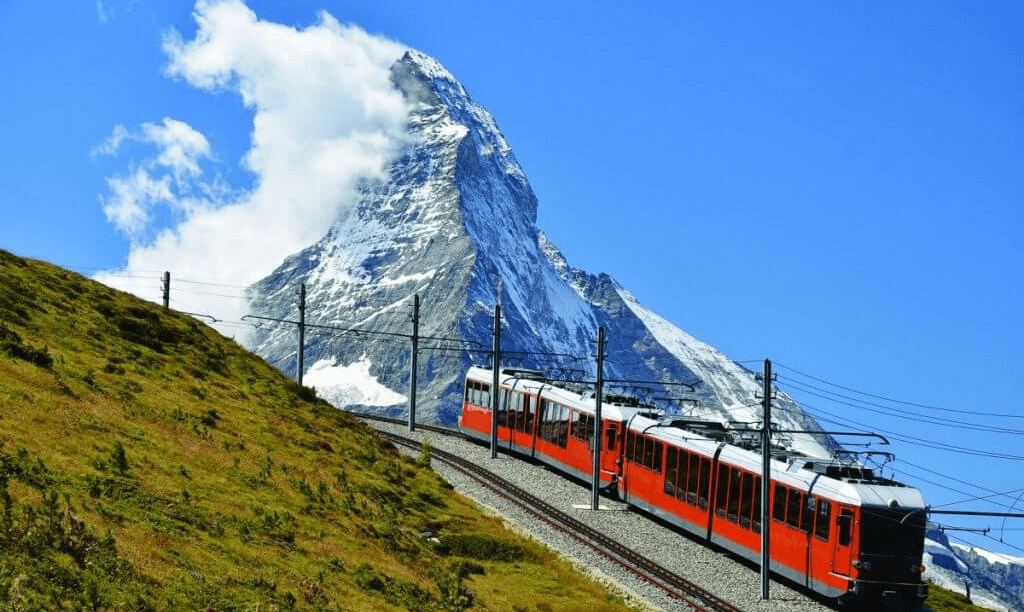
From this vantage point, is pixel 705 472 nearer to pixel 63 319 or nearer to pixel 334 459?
pixel 334 459

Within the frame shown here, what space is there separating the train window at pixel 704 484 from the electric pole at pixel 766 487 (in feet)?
12.5

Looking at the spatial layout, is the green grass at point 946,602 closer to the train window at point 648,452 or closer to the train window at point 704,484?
the train window at point 704,484

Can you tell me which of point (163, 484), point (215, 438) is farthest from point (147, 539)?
point (215, 438)

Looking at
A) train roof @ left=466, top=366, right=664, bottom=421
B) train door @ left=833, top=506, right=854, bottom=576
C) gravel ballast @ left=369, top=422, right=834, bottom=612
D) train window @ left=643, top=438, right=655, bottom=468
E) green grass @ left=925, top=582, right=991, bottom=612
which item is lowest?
green grass @ left=925, top=582, right=991, bottom=612

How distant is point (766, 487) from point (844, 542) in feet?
11.4

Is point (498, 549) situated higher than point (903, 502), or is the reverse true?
point (903, 502)

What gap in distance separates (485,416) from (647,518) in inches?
712

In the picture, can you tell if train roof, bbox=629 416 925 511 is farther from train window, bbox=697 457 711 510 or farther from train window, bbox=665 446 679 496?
train window, bbox=665 446 679 496

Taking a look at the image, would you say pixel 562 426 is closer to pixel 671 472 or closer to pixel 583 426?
pixel 583 426

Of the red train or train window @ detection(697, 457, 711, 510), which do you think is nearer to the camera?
the red train

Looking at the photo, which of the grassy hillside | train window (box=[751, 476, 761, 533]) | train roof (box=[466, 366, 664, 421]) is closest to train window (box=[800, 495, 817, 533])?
train window (box=[751, 476, 761, 533])

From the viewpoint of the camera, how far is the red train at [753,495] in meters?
33.4

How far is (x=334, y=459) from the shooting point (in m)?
42.3

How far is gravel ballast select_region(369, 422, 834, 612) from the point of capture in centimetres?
3481
